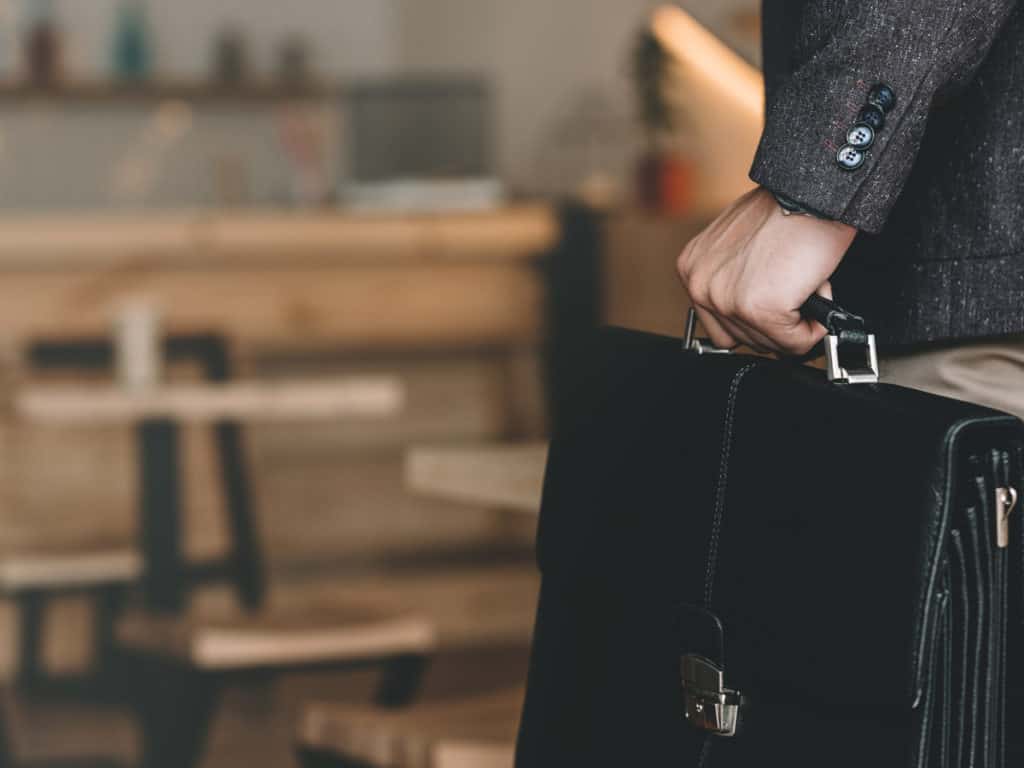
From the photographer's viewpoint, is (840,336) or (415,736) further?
(415,736)

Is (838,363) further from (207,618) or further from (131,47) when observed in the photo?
(131,47)

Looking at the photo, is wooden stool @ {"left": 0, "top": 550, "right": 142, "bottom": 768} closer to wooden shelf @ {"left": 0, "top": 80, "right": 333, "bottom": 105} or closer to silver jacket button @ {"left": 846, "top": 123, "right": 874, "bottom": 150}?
silver jacket button @ {"left": 846, "top": 123, "right": 874, "bottom": 150}

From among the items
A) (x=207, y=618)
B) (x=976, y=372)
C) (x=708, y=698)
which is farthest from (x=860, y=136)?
(x=207, y=618)

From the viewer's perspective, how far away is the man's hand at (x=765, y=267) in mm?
688

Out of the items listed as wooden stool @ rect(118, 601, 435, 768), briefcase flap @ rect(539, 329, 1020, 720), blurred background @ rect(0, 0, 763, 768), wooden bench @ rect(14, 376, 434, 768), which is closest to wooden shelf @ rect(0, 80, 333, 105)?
blurred background @ rect(0, 0, 763, 768)

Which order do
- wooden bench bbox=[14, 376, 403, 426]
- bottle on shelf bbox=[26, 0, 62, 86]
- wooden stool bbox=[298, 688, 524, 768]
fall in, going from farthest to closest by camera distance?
bottle on shelf bbox=[26, 0, 62, 86] < wooden bench bbox=[14, 376, 403, 426] < wooden stool bbox=[298, 688, 524, 768]

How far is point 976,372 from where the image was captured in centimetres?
73

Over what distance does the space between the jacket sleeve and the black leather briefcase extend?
61mm

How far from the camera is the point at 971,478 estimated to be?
597mm

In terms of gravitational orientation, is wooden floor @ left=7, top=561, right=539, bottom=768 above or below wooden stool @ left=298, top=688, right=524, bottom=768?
below

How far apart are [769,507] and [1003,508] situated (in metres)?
0.11

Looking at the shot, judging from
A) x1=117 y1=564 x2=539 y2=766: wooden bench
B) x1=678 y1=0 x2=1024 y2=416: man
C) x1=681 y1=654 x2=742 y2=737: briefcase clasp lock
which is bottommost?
x1=117 y1=564 x2=539 y2=766: wooden bench

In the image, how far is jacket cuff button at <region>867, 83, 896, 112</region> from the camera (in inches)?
26.5

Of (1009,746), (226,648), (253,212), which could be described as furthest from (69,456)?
(1009,746)
